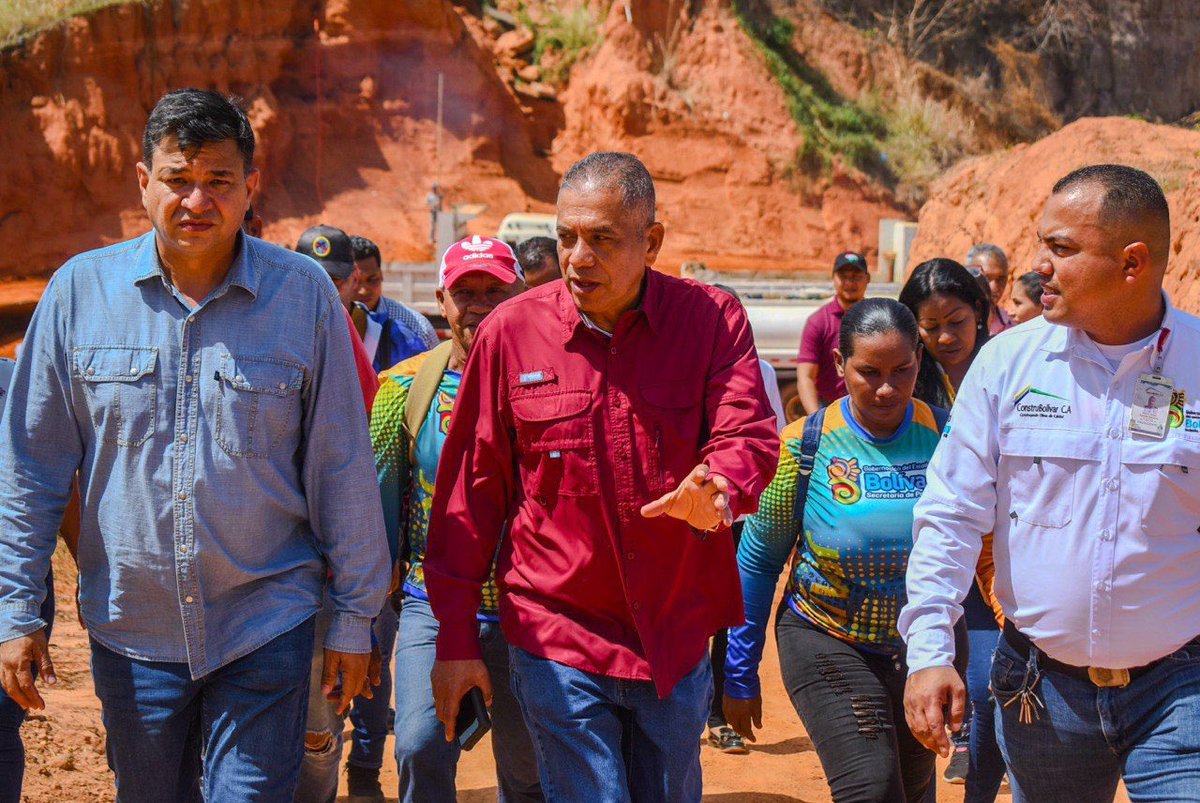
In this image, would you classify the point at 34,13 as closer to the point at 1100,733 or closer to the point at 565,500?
the point at 565,500

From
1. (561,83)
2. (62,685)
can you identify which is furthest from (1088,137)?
(561,83)

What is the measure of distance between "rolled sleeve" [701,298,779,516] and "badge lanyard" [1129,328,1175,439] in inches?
34.4

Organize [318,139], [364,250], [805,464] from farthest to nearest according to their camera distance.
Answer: [318,139] → [364,250] → [805,464]

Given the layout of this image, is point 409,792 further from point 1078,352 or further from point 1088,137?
point 1088,137

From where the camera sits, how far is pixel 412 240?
29672 millimetres

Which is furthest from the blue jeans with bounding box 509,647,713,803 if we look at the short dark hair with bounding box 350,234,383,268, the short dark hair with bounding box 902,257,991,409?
the short dark hair with bounding box 350,234,383,268

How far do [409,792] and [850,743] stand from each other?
142cm

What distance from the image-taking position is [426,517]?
14.6 ft

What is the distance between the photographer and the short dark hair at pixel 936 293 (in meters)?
5.61

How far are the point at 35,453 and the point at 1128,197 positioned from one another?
9.38ft

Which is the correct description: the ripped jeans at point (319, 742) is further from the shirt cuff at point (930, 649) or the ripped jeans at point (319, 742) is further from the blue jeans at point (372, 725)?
the shirt cuff at point (930, 649)

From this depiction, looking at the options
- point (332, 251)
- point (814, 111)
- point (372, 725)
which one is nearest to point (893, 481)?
point (372, 725)

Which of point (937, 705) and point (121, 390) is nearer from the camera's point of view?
point (937, 705)

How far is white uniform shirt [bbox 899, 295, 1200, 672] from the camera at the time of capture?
10.2 ft
